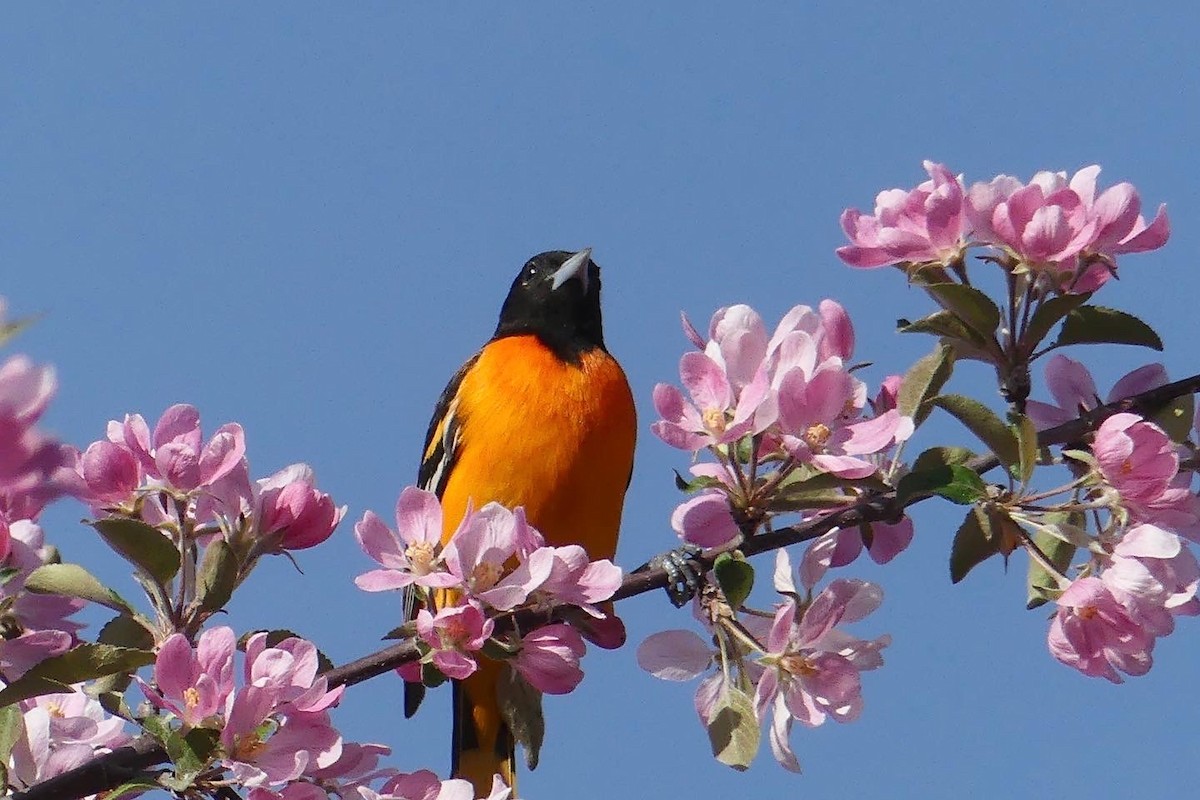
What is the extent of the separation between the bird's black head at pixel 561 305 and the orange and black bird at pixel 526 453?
157 mm

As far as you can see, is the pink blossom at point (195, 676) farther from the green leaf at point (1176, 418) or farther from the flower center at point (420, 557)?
the green leaf at point (1176, 418)

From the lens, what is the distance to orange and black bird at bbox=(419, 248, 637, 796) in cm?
404

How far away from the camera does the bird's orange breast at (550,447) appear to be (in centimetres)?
402

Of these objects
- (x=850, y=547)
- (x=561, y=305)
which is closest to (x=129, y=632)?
(x=850, y=547)

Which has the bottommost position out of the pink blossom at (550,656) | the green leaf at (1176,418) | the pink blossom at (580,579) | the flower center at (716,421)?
the pink blossom at (550,656)

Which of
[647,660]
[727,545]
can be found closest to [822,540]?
[727,545]

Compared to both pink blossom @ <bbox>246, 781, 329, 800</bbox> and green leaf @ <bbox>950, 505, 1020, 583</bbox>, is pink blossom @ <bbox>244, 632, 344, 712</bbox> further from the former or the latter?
green leaf @ <bbox>950, 505, 1020, 583</bbox>

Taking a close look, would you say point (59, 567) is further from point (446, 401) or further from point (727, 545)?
point (446, 401)

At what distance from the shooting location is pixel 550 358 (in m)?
4.46

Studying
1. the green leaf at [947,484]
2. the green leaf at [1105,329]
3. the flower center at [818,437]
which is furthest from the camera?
the green leaf at [1105,329]

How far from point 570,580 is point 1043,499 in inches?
27.7

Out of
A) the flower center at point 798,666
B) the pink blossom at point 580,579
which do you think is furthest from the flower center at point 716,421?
the flower center at point 798,666

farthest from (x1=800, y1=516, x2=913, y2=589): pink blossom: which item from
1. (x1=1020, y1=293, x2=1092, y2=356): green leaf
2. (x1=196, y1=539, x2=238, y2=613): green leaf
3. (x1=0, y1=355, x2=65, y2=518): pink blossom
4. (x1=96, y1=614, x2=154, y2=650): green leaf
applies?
(x1=0, y1=355, x2=65, y2=518): pink blossom

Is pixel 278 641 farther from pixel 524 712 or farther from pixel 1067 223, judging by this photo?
pixel 1067 223
